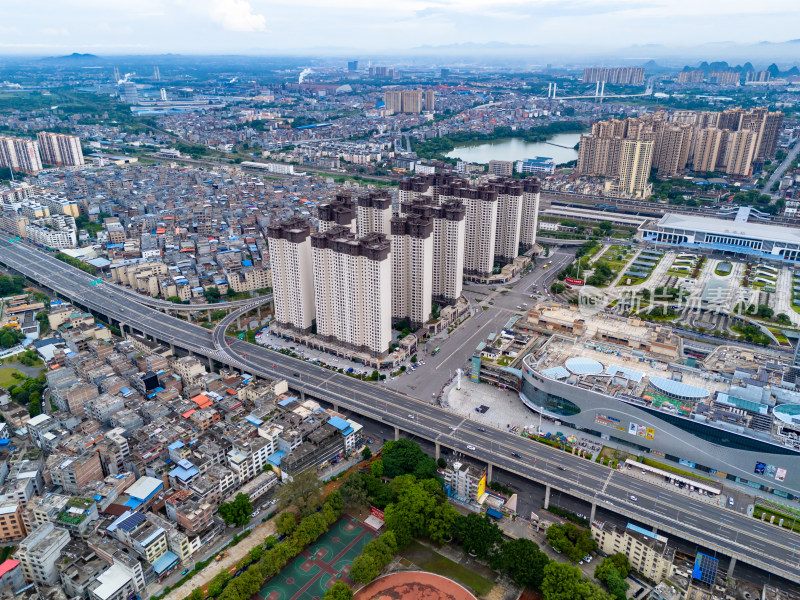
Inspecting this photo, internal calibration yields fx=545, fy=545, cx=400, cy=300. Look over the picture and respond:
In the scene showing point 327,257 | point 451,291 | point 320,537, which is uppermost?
point 327,257

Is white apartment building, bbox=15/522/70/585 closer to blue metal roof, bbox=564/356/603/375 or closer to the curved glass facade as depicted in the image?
the curved glass facade

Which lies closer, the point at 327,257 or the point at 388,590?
the point at 388,590

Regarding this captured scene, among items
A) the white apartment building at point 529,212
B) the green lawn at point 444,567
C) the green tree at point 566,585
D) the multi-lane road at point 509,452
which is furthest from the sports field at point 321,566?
the white apartment building at point 529,212

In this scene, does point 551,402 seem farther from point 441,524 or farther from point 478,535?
point 441,524

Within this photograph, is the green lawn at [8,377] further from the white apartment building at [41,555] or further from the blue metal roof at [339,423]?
the blue metal roof at [339,423]

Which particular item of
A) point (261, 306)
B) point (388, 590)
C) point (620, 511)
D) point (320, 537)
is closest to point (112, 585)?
point (320, 537)

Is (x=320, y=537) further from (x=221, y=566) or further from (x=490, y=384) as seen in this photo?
(x=490, y=384)

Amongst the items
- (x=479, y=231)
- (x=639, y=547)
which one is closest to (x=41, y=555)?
(x=639, y=547)
